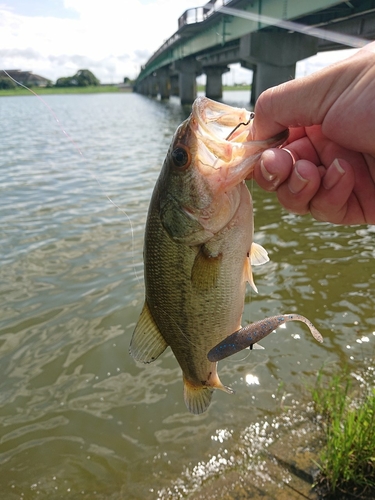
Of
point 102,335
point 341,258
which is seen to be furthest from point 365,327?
point 102,335

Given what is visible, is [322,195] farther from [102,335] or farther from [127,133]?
[127,133]

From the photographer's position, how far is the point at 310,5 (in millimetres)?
15477

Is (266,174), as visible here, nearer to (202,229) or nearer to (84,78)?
(202,229)

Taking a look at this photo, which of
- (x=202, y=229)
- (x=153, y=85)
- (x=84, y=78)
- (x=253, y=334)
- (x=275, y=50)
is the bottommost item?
(x=253, y=334)

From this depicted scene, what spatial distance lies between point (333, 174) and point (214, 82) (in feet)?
211

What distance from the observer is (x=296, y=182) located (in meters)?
2.48

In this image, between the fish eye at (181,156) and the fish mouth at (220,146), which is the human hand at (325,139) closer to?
the fish mouth at (220,146)

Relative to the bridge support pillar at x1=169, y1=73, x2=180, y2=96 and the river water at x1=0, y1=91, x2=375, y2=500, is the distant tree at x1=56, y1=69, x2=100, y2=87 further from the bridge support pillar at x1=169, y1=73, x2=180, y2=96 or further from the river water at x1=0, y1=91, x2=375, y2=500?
the river water at x1=0, y1=91, x2=375, y2=500

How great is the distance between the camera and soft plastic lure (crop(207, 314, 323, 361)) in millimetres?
1900

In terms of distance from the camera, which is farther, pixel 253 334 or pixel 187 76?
pixel 187 76

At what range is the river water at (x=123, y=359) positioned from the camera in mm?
4348

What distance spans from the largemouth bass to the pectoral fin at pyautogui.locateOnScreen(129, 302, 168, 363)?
0.04 ft

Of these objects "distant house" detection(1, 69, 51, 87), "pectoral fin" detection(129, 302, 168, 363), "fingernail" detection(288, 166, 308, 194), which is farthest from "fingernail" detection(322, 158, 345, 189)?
"distant house" detection(1, 69, 51, 87)

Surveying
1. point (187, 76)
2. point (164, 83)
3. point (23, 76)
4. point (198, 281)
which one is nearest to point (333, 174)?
point (198, 281)
